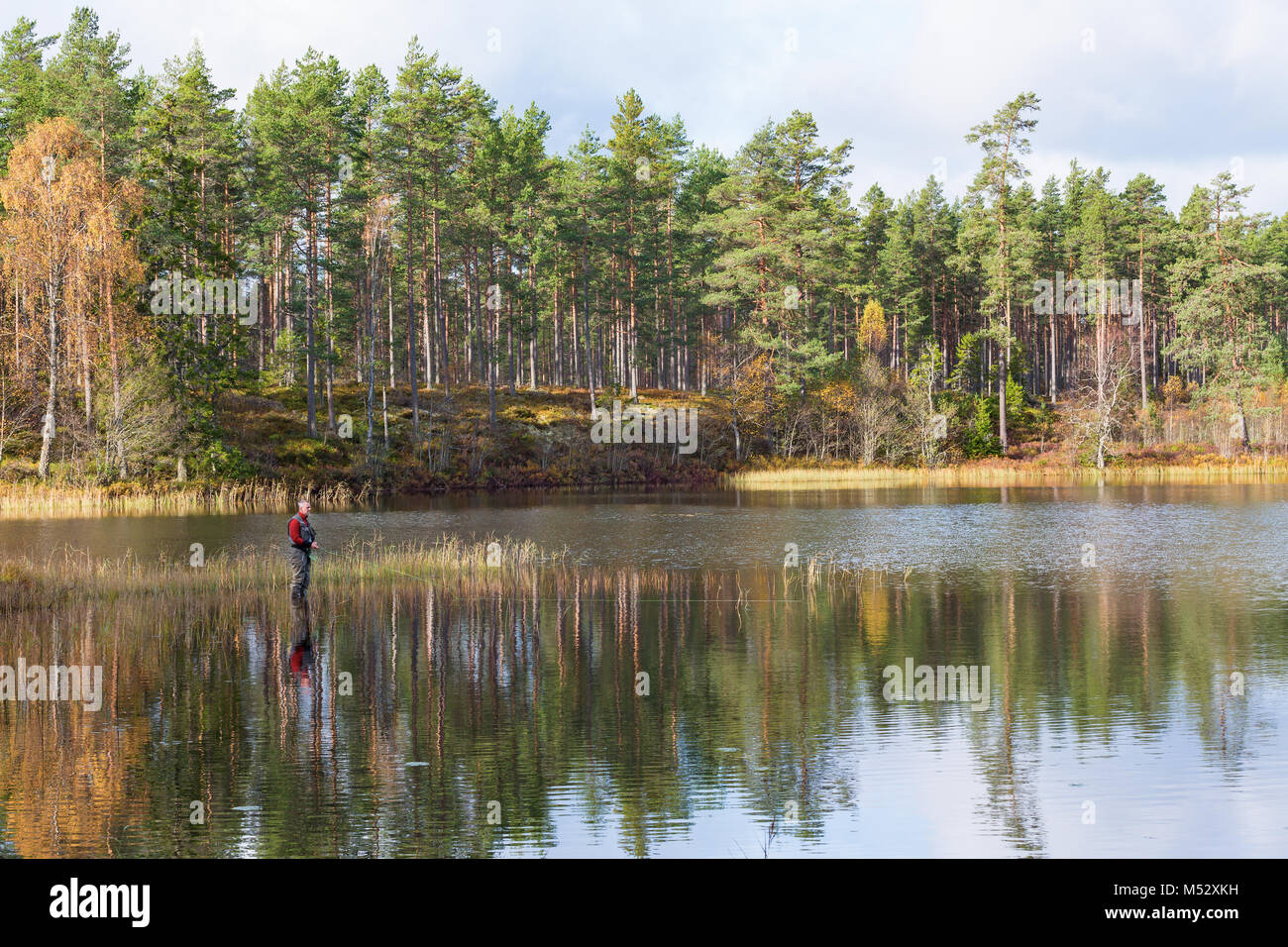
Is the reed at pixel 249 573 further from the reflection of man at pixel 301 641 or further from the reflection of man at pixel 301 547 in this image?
the reflection of man at pixel 301 641

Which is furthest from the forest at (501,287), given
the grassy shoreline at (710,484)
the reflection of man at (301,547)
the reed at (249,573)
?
the reflection of man at (301,547)

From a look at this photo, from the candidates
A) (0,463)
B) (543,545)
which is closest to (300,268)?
(0,463)

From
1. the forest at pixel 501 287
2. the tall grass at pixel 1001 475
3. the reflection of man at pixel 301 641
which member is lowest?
the reflection of man at pixel 301 641

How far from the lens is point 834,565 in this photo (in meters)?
29.2

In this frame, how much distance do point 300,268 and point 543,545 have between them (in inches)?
2589

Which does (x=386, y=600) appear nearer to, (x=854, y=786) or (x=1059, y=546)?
(x=854, y=786)

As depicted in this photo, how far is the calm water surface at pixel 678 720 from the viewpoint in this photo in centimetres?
980

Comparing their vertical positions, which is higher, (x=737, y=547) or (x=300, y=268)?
(x=300, y=268)

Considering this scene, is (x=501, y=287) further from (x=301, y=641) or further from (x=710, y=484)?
(x=301, y=641)

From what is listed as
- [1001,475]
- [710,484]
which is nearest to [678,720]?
[710,484]

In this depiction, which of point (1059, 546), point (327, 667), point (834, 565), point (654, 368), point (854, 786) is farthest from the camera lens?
point (654, 368)

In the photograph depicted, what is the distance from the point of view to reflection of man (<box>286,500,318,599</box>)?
22.7m

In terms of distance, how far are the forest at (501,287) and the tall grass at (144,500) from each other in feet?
6.11

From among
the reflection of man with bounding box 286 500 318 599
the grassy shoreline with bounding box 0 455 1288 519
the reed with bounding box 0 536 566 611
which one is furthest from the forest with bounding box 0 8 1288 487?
the reflection of man with bounding box 286 500 318 599
